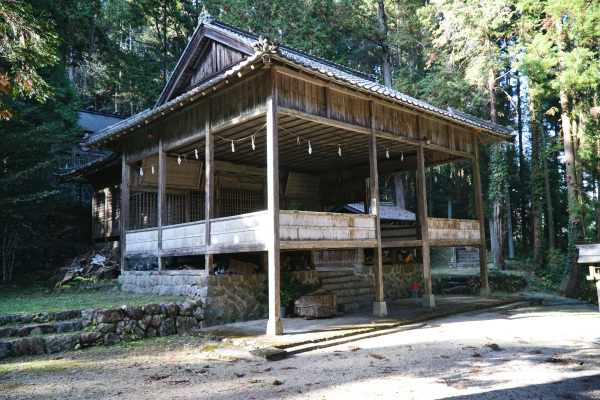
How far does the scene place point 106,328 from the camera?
8.78 meters

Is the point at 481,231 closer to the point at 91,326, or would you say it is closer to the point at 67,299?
the point at 91,326

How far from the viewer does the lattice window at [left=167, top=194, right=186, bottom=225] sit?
14992 mm

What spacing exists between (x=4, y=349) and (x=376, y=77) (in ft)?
61.3

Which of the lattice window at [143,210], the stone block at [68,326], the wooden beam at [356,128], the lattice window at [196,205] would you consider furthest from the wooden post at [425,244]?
the lattice window at [143,210]

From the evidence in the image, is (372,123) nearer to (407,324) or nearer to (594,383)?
(407,324)

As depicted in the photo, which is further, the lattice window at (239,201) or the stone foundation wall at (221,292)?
the lattice window at (239,201)

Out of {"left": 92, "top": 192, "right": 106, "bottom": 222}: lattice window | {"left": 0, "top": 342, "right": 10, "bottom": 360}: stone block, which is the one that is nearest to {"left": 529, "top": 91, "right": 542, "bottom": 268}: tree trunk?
{"left": 92, "top": 192, "right": 106, "bottom": 222}: lattice window

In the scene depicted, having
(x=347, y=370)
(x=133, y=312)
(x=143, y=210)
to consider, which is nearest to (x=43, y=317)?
(x=133, y=312)

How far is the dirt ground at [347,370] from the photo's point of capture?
5.37 metres

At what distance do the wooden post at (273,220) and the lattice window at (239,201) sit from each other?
22.1 feet

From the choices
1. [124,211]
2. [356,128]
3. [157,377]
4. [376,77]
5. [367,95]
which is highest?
[376,77]

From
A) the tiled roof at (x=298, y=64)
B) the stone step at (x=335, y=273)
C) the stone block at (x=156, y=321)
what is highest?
the tiled roof at (x=298, y=64)

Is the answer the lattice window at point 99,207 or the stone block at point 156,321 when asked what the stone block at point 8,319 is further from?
the lattice window at point 99,207

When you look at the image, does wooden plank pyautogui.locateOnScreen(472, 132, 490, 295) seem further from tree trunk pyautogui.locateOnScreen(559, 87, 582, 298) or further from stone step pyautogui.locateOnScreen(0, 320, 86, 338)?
stone step pyautogui.locateOnScreen(0, 320, 86, 338)
